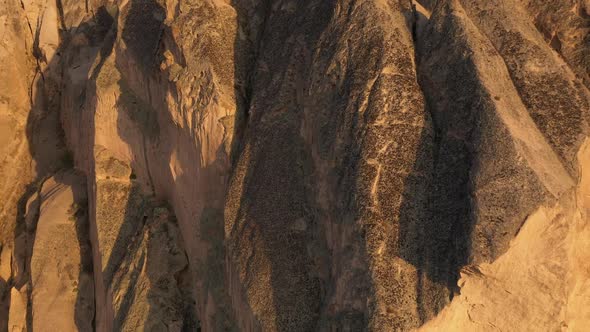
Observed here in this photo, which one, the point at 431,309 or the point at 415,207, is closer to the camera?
the point at 431,309

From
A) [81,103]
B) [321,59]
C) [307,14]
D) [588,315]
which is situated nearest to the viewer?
[588,315]

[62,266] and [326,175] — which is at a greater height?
[326,175]

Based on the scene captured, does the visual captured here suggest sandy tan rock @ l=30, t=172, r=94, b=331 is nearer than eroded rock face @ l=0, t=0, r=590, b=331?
No

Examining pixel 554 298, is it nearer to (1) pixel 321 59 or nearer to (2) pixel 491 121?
(2) pixel 491 121

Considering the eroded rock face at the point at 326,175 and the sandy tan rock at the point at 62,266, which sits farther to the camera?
the sandy tan rock at the point at 62,266


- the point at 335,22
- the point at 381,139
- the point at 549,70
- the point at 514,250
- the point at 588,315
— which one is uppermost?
the point at 335,22

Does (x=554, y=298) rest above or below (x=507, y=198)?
below

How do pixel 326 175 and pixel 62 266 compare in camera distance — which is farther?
pixel 62 266

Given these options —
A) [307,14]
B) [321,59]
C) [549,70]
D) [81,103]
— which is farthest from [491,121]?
[81,103]
